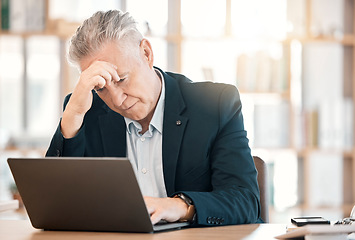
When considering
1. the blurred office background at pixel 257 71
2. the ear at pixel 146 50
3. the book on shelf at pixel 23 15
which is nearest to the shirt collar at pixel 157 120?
the ear at pixel 146 50

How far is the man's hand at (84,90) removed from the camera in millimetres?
1775

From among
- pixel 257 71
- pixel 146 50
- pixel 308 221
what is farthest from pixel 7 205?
pixel 257 71

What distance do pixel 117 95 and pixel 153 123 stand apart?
21 centimetres

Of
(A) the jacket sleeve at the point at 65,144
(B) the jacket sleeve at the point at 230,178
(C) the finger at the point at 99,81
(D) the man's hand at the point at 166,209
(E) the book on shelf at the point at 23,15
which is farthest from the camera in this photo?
(E) the book on shelf at the point at 23,15

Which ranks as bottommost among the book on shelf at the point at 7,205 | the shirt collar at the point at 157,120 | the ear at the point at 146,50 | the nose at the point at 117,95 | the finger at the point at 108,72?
the book on shelf at the point at 7,205

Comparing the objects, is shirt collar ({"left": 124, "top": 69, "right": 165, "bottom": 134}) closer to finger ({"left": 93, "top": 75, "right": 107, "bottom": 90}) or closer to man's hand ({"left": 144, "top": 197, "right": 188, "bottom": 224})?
finger ({"left": 93, "top": 75, "right": 107, "bottom": 90})

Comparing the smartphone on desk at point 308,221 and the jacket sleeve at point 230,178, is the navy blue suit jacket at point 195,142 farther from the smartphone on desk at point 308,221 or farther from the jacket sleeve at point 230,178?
the smartphone on desk at point 308,221

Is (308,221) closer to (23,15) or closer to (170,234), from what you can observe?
(170,234)

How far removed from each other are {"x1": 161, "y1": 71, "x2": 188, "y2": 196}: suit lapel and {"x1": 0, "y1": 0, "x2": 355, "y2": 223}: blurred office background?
2.16m

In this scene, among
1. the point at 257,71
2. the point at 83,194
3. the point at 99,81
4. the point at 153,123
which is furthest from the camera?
the point at 257,71

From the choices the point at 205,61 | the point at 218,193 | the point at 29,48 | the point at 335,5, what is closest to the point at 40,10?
the point at 29,48

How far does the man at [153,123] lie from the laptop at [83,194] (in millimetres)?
326

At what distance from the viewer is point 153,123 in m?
2.03

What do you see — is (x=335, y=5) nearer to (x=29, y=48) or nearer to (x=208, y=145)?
(x=29, y=48)
